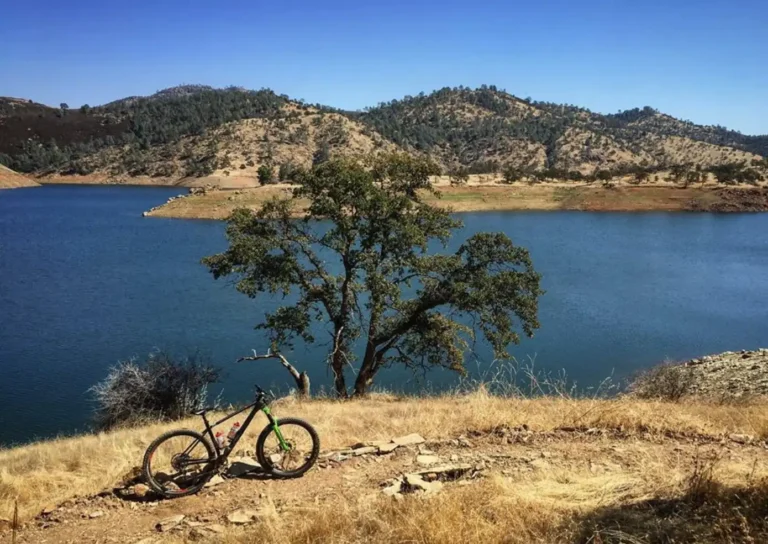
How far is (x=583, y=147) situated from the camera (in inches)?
5374

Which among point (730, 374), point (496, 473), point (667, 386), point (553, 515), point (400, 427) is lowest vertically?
point (730, 374)

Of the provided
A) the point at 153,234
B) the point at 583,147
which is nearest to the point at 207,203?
the point at 153,234

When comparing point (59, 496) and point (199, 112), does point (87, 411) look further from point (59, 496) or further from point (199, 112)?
point (199, 112)

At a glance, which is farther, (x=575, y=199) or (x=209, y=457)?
(x=575, y=199)

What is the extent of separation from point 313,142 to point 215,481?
12410cm

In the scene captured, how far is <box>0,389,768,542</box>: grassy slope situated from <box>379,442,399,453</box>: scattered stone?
2.14ft

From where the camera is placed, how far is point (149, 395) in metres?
17.3

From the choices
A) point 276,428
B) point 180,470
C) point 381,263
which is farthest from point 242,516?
point 381,263

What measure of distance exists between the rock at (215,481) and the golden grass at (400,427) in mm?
1128

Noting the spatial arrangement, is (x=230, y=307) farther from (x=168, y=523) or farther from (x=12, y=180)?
(x=12, y=180)

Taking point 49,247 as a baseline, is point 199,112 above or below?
above

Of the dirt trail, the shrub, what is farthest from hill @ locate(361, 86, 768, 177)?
the dirt trail

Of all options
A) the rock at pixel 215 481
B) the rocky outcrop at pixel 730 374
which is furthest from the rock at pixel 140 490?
the rocky outcrop at pixel 730 374

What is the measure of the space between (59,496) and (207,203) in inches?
2749
